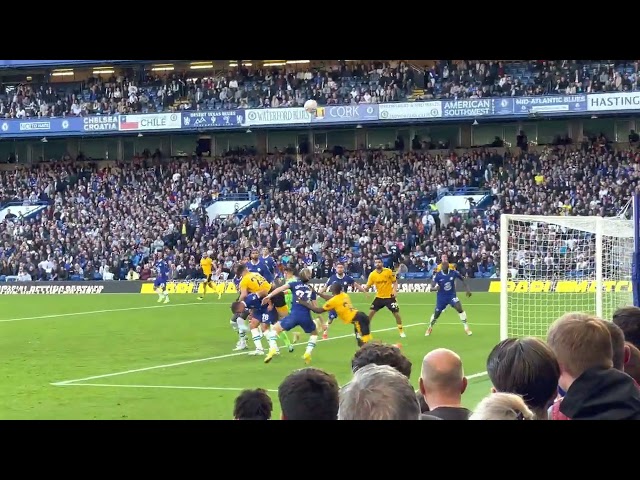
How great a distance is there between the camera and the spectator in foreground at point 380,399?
382cm

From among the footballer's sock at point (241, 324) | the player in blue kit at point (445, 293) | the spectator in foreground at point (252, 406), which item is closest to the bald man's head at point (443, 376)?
the spectator in foreground at point (252, 406)

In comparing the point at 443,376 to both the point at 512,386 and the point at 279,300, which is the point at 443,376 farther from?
the point at 279,300

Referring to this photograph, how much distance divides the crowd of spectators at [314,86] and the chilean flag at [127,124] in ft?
4.12

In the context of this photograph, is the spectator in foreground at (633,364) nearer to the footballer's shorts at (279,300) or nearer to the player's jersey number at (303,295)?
the player's jersey number at (303,295)

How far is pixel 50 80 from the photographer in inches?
2466

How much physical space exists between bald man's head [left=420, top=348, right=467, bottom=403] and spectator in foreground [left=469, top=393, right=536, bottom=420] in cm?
108

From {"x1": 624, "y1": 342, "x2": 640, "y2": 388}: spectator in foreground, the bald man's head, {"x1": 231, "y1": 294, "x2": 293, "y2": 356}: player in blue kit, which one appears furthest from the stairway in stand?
the bald man's head

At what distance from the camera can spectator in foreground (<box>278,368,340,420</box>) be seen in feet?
14.6

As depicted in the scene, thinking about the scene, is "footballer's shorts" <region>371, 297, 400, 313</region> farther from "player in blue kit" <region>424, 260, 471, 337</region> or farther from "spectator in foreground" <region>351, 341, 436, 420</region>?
"spectator in foreground" <region>351, 341, 436, 420</region>

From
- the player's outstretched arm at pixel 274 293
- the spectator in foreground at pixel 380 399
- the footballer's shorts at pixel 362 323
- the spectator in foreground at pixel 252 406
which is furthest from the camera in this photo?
the player's outstretched arm at pixel 274 293

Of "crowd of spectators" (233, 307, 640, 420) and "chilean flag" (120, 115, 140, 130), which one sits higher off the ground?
"chilean flag" (120, 115, 140, 130)

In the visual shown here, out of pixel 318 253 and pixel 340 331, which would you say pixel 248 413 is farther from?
pixel 318 253
